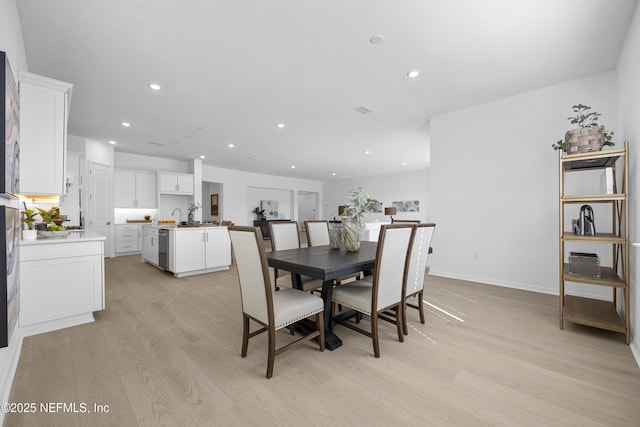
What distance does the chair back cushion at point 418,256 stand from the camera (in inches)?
89.5

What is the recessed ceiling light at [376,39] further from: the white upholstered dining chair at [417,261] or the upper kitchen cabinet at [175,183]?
the upper kitchen cabinet at [175,183]

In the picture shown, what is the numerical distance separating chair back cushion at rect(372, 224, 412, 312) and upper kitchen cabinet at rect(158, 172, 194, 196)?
23.4ft

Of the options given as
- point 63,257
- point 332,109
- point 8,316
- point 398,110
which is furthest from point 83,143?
point 398,110

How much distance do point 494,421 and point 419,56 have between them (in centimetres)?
301

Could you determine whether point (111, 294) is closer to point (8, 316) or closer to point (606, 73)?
point (8, 316)

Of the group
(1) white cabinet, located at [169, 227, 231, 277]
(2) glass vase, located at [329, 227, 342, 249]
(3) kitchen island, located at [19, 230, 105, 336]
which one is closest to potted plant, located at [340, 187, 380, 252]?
(2) glass vase, located at [329, 227, 342, 249]

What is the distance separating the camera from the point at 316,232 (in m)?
3.46

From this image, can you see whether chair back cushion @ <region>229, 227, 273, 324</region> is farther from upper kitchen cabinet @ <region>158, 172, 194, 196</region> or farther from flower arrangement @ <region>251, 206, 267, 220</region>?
flower arrangement @ <region>251, 206, 267, 220</region>

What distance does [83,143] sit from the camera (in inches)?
222

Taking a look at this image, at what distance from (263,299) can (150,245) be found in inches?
189

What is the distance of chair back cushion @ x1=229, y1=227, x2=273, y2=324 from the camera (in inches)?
64.6

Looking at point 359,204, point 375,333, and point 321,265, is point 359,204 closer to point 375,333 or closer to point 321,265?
point 321,265

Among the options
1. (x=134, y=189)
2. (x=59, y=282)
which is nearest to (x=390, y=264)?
(x=59, y=282)

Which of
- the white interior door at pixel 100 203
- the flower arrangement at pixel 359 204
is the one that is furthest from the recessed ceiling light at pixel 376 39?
the white interior door at pixel 100 203
